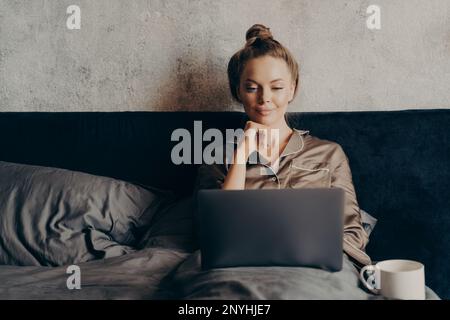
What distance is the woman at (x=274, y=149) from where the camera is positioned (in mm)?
1473

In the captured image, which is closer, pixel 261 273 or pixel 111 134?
pixel 261 273

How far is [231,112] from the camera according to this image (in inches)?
69.6

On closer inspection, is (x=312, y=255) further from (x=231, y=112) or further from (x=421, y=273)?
(x=231, y=112)

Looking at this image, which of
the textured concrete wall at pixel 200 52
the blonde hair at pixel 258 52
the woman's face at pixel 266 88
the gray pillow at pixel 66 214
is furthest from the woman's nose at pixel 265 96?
the gray pillow at pixel 66 214

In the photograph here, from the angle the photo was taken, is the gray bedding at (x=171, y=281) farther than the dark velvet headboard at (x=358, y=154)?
No

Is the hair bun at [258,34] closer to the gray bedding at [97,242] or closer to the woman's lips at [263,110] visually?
the woman's lips at [263,110]

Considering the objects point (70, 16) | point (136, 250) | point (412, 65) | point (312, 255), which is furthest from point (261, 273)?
point (70, 16)

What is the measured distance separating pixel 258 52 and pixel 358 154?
482 mm

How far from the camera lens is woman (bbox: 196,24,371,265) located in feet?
4.83

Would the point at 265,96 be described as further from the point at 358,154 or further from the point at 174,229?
the point at 174,229

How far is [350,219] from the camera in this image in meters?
1.46
